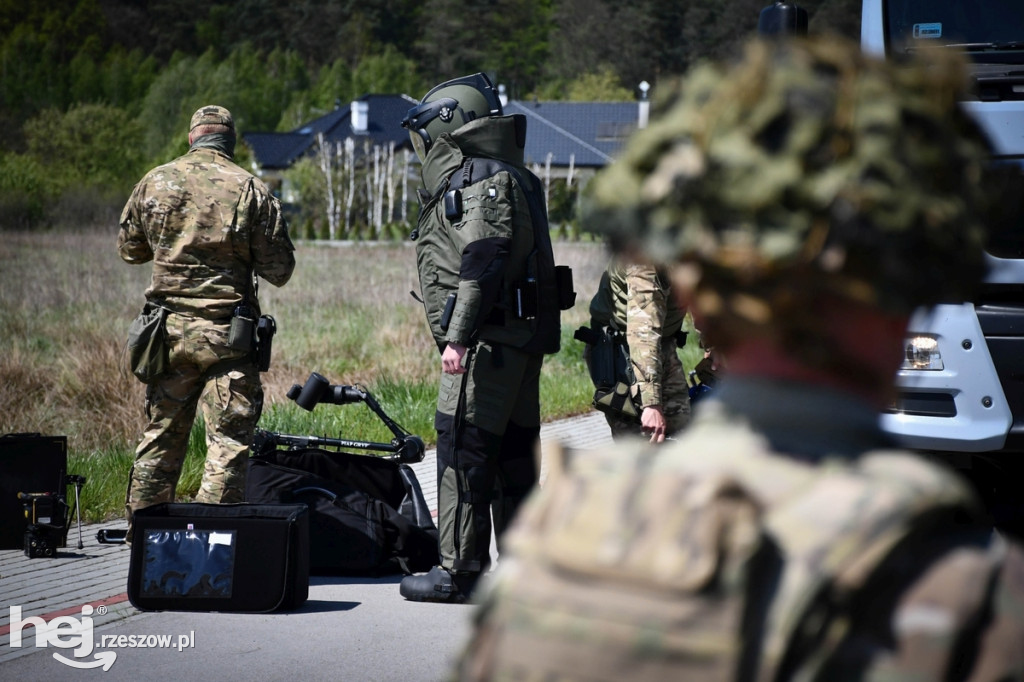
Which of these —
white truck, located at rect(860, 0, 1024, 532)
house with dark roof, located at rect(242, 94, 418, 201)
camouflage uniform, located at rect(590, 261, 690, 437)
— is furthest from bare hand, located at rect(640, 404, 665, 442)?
house with dark roof, located at rect(242, 94, 418, 201)

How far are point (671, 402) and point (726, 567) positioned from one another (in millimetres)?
4484

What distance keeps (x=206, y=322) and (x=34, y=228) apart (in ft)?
90.3

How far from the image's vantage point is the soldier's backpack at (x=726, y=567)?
1060 mm

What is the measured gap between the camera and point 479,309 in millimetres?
4863

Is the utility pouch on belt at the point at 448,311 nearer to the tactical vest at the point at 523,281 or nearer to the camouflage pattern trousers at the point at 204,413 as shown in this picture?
the tactical vest at the point at 523,281

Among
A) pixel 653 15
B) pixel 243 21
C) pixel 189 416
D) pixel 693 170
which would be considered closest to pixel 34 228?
pixel 189 416

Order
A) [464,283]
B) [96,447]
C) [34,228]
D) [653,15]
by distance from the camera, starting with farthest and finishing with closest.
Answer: [653,15], [34,228], [96,447], [464,283]

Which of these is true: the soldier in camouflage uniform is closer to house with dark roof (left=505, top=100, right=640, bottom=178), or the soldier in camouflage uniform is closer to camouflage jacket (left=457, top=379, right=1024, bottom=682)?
camouflage jacket (left=457, top=379, right=1024, bottom=682)

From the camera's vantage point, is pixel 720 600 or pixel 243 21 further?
pixel 243 21

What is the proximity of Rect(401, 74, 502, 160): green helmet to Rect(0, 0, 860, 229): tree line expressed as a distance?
58469mm

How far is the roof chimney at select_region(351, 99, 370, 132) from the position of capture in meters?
76.9

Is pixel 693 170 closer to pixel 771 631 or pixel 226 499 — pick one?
pixel 771 631

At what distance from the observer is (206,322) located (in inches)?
236

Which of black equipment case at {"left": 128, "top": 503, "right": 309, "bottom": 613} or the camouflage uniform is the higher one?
the camouflage uniform
